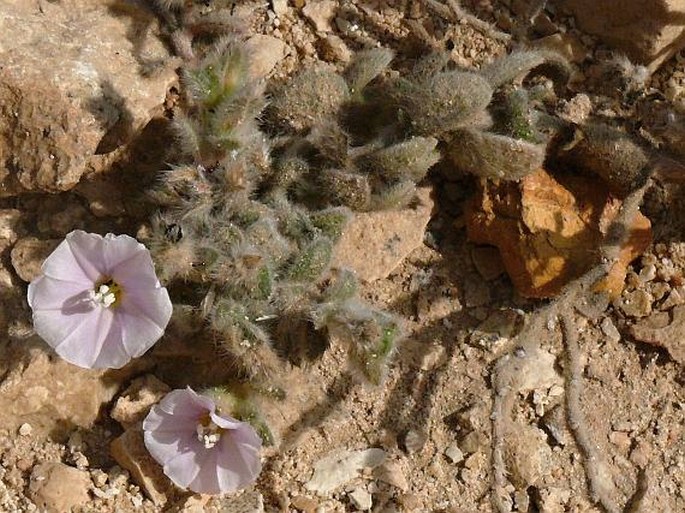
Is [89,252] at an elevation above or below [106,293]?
above

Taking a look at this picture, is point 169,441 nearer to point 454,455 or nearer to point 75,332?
point 75,332

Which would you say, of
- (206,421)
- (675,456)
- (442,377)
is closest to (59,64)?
(206,421)

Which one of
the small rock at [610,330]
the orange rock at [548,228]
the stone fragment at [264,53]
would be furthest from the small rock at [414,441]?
the stone fragment at [264,53]

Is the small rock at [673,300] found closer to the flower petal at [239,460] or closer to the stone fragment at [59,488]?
the flower petal at [239,460]

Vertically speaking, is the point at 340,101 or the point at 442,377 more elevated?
the point at 340,101

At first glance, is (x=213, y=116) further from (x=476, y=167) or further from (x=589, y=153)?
(x=589, y=153)

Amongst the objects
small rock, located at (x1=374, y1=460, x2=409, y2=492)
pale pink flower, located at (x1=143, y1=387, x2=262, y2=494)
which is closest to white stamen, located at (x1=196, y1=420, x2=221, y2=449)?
pale pink flower, located at (x1=143, y1=387, x2=262, y2=494)

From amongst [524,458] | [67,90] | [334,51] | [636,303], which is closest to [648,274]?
[636,303]
